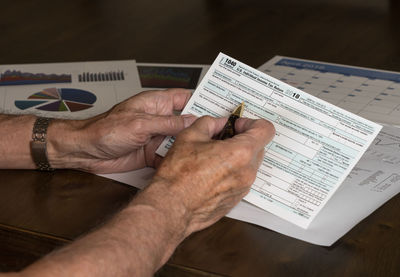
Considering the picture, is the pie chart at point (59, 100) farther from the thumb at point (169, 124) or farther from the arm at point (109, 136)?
the thumb at point (169, 124)

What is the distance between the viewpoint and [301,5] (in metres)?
1.92

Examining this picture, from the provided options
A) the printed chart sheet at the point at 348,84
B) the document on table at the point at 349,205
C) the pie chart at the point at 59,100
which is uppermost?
the printed chart sheet at the point at 348,84

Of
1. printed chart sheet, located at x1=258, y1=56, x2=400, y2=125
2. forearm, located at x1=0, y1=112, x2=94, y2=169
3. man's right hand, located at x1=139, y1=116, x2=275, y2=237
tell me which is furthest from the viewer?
printed chart sheet, located at x1=258, y1=56, x2=400, y2=125

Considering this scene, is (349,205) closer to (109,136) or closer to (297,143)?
(297,143)

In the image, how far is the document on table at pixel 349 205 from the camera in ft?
2.93

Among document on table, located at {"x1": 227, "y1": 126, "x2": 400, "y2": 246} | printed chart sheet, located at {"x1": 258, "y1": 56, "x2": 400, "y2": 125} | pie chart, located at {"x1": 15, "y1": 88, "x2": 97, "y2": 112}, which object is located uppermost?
printed chart sheet, located at {"x1": 258, "y1": 56, "x2": 400, "y2": 125}

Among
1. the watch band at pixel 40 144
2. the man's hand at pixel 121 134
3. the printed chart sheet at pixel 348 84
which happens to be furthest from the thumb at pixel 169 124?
the printed chart sheet at pixel 348 84

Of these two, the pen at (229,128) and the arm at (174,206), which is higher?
the pen at (229,128)

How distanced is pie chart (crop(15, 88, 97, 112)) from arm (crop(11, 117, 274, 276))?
1.76 ft

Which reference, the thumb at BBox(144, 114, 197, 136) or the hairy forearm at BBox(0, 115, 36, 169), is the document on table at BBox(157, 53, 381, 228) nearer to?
the thumb at BBox(144, 114, 197, 136)

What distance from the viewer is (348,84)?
54.9 inches

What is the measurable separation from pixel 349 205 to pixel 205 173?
25cm

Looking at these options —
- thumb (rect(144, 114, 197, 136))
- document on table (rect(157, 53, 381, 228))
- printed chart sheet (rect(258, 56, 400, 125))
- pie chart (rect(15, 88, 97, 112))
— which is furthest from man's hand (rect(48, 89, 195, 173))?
printed chart sheet (rect(258, 56, 400, 125))

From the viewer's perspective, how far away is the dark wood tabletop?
32.9 inches
